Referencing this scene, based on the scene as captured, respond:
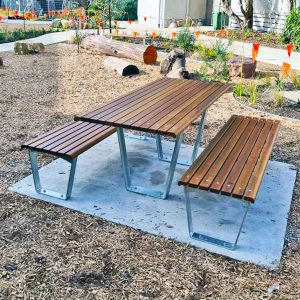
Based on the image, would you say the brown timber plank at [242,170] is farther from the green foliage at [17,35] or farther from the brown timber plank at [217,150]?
the green foliage at [17,35]

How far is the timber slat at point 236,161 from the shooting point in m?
2.61

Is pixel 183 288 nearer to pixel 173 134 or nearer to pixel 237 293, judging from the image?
pixel 237 293

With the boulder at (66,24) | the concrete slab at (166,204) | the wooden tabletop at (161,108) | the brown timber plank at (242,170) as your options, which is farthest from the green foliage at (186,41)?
the brown timber plank at (242,170)

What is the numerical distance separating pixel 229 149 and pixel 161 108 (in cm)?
65

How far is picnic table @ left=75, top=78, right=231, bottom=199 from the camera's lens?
9.70 ft

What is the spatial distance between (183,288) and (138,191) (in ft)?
3.94

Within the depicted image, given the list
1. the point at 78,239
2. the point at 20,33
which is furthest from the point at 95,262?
the point at 20,33

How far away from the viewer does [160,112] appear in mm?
3289

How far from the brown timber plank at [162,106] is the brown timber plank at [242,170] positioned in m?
0.74

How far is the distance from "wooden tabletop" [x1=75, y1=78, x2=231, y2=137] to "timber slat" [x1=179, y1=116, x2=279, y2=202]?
29 centimetres

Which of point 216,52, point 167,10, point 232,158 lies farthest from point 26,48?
point 167,10

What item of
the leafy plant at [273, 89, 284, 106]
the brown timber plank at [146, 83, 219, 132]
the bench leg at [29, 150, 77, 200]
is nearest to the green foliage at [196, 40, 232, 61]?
the leafy plant at [273, 89, 284, 106]

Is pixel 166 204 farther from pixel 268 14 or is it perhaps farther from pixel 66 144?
pixel 268 14

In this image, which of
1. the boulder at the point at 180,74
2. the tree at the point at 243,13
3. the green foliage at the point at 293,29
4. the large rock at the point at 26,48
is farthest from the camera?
the tree at the point at 243,13
